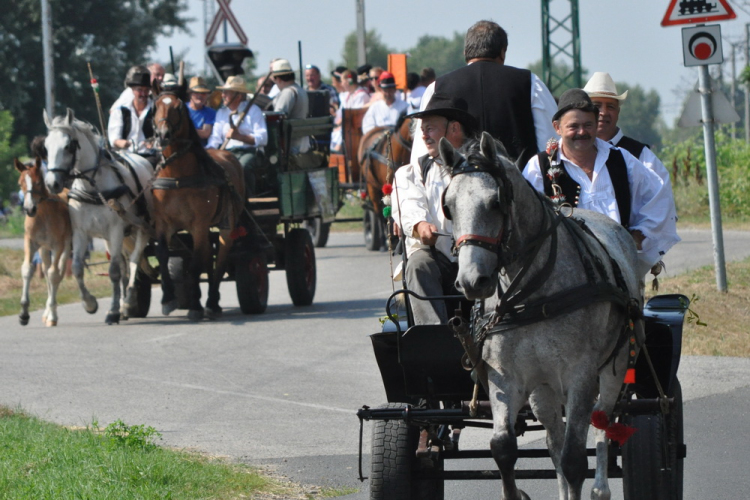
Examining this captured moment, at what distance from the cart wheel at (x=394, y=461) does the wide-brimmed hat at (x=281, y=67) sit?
34.5 ft

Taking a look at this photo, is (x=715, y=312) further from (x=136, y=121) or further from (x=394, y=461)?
(x=394, y=461)

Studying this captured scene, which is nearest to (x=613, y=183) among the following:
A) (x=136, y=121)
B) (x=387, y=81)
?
(x=136, y=121)

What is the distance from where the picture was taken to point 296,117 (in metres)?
15.9

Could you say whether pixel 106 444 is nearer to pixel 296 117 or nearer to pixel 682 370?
pixel 682 370

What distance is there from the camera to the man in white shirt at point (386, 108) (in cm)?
1991

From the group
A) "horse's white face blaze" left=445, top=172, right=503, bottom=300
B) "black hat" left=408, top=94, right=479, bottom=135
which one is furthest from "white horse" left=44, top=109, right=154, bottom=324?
"horse's white face blaze" left=445, top=172, right=503, bottom=300

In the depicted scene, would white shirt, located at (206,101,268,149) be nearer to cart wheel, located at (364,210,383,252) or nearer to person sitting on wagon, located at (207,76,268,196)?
person sitting on wagon, located at (207,76,268,196)

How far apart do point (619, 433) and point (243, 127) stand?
33.1 ft

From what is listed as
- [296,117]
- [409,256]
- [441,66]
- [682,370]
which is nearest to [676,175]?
[296,117]

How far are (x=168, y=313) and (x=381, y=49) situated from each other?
462 feet

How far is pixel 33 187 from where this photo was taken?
1380cm

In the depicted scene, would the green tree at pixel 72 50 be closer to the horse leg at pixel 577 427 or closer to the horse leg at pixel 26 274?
the horse leg at pixel 26 274

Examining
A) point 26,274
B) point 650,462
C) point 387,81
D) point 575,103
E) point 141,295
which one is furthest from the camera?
point 387,81

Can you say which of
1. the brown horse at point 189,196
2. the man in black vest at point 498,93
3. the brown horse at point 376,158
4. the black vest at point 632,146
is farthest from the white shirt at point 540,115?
the brown horse at point 376,158
